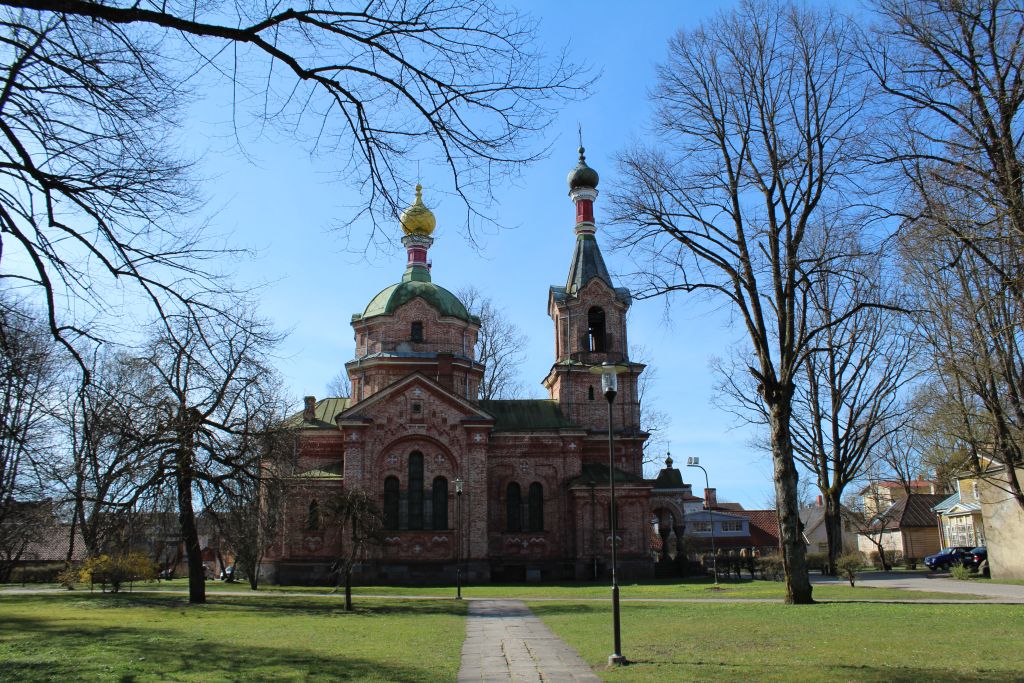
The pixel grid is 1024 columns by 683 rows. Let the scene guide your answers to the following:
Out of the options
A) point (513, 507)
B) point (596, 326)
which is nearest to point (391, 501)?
point (513, 507)

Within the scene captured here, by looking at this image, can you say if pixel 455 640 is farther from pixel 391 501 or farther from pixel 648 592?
pixel 391 501

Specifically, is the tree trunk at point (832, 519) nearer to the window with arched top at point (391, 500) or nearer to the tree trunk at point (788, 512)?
the tree trunk at point (788, 512)

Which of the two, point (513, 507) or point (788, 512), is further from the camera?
point (513, 507)

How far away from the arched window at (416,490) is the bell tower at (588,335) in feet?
27.3

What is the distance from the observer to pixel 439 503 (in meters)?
36.9

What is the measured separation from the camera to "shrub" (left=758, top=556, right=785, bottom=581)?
3634 centimetres

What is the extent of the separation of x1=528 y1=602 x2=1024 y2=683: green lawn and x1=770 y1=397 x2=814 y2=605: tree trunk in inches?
28.9

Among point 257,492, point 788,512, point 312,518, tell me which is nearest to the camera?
point 788,512

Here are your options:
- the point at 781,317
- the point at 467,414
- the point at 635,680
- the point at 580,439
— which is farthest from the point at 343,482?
the point at 635,680

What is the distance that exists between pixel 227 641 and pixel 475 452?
22.9 m

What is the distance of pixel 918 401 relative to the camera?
2808 centimetres

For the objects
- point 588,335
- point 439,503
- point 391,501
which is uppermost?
point 588,335

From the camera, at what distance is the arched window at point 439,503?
36656 millimetres

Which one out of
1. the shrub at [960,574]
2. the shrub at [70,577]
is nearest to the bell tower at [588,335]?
the shrub at [960,574]
